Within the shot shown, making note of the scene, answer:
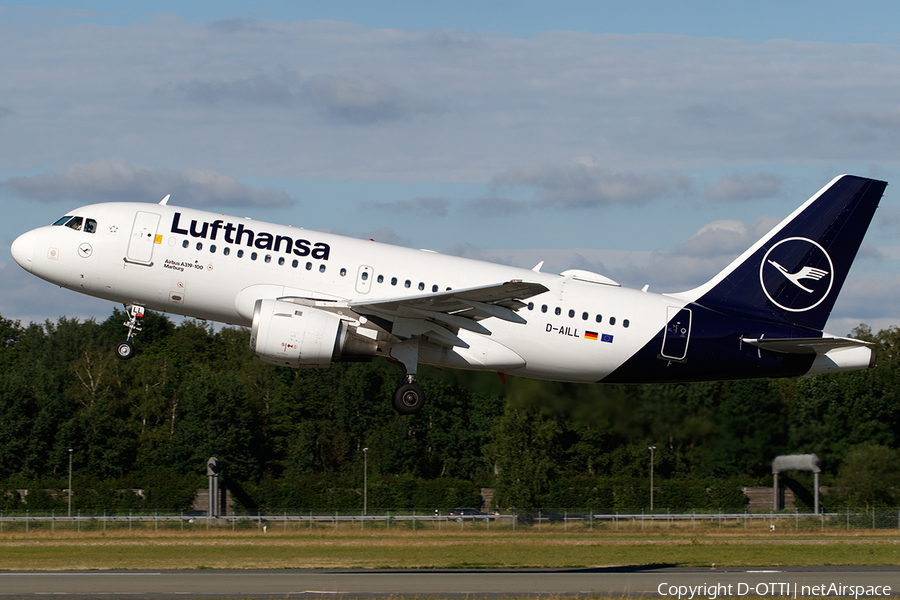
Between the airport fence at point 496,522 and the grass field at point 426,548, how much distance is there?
310 mm

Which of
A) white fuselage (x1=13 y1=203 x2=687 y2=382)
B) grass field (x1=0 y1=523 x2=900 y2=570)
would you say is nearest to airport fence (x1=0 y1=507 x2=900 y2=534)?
grass field (x1=0 y1=523 x2=900 y2=570)

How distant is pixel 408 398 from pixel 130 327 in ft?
28.5

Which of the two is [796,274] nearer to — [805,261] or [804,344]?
[805,261]

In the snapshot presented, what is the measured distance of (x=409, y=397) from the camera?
31.3 metres

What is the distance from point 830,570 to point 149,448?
192ft

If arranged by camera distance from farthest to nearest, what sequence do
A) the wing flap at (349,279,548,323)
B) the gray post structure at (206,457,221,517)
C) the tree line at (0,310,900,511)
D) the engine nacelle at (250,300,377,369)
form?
the gray post structure at (206,457,221,517)
the tree line at (0,310,900,511)
the engine nacelle at (250,300,377,369)
the wing flap at (349,279,548,323)

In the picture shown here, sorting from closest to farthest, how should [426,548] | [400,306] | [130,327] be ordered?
[400,306]
[130,327]
[426,548]

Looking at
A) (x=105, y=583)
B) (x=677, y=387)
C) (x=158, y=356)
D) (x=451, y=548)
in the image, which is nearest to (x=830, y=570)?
(x=677, y=387)

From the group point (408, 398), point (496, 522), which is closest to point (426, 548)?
point (496, 522)

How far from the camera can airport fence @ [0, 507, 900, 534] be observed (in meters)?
45.5

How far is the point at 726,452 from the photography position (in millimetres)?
34469

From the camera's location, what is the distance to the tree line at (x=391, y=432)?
1368 inches

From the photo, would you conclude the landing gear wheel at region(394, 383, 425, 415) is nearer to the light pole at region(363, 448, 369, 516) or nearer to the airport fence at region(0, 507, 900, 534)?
the airport fence at region(0, 507, 900, 534)
